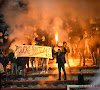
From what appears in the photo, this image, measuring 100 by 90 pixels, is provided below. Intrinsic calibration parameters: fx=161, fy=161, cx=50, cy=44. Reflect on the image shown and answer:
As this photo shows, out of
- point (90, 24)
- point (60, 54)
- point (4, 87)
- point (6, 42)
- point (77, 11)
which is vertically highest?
point (77, 11)

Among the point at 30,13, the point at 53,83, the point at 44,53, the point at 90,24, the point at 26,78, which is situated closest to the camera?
the point at 53,83

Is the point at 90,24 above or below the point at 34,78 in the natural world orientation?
above

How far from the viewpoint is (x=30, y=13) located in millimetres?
6488

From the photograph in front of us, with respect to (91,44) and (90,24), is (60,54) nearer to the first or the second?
(91,44)

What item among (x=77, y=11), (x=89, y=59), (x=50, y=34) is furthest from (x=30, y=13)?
(x=89, y=59)

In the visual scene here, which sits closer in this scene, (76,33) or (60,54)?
Answer: (60,54)

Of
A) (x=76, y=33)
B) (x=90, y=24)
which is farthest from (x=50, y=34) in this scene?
(x=90, y=24)

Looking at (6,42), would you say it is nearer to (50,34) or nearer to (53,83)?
(50,34)

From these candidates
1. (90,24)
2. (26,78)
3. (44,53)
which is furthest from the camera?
(90,24)

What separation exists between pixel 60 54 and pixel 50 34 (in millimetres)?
1671

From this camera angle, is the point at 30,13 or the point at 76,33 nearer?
the point at 76,33

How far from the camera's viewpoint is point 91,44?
5.89 metres

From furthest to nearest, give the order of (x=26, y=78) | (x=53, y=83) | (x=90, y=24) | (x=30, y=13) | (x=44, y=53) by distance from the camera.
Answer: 1. (x=30, y=13)
2. (x=90, y=24)
3. (x=44, y=53)
4. (x=26, y=78)
5. (x=53, y=83)

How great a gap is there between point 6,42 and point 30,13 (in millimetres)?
1507
